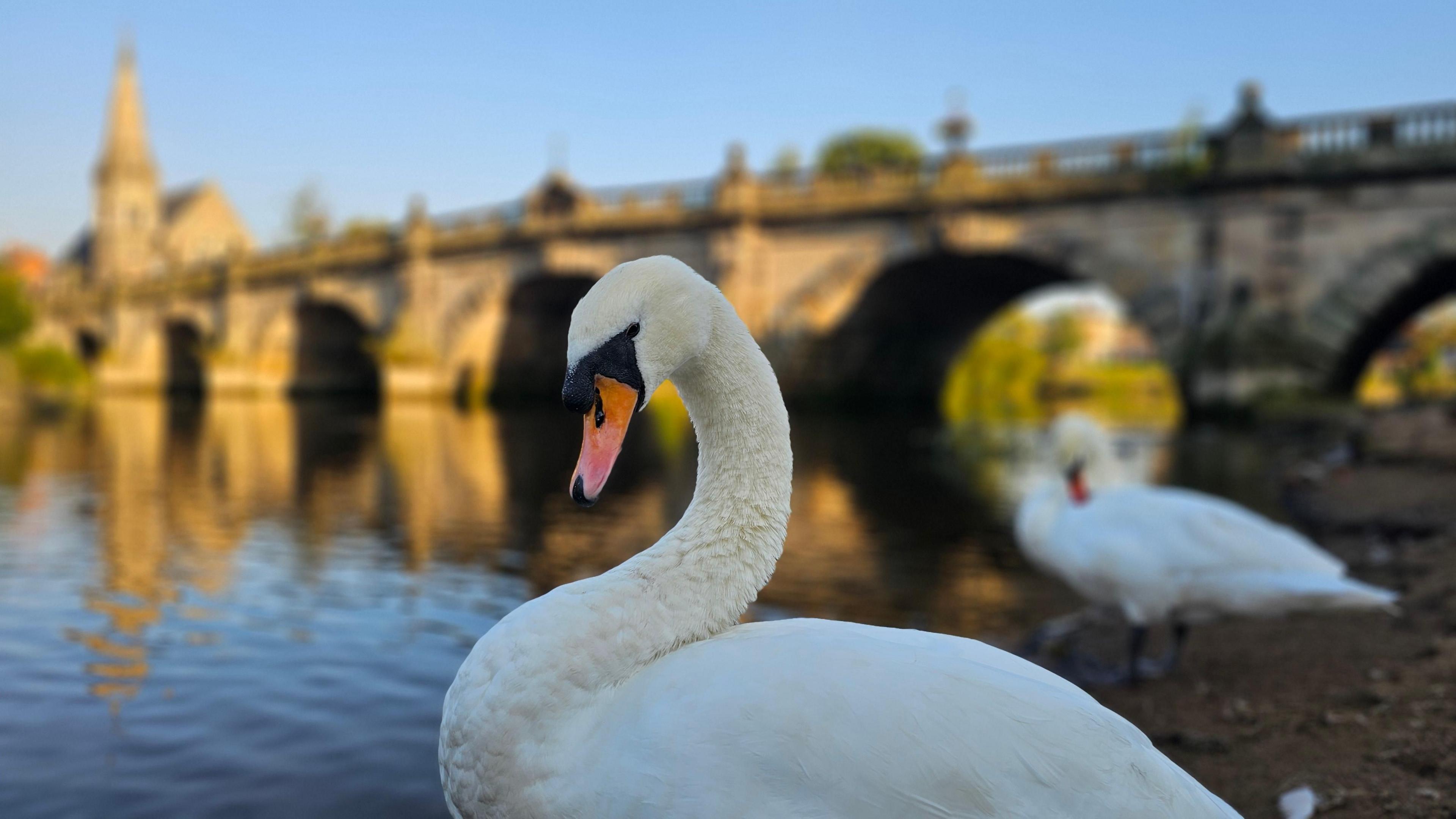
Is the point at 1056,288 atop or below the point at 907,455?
atop

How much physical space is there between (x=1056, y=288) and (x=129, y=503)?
87.5 feet

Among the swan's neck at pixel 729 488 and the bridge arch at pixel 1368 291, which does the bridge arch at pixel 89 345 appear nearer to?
the bridge arch at pixel 1368 291

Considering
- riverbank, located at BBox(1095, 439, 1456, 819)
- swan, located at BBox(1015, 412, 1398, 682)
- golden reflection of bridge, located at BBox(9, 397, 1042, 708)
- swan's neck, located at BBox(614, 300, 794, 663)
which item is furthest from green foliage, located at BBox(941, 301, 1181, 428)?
swan's neck, located at BBox(614, 300, 794, 663)

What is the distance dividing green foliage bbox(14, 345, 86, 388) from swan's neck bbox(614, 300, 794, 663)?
43548mm

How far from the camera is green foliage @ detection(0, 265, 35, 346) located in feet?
168

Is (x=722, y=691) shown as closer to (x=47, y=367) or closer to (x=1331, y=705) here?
(x=1331, y=705)

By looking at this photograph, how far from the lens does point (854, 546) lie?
29.9 feet

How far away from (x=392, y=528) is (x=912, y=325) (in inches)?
1027

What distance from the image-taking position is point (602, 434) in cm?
225

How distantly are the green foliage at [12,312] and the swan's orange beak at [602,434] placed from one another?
2280 inches

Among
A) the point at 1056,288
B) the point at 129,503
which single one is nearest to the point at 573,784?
the point at 129,503

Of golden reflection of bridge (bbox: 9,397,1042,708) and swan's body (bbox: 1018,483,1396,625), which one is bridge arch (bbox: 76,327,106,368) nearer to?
golden reflection of bridge (bbox: 9,397,1042,708)

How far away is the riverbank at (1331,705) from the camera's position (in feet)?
10.8

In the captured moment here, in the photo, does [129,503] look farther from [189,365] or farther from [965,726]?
[189,365]
